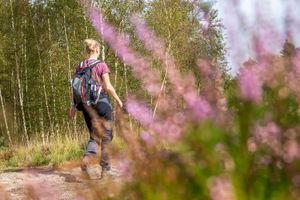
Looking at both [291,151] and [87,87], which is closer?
[291,151]

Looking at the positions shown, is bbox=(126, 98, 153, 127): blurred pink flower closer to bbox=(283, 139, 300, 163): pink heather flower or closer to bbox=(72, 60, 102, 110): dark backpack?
bbox=(283, 139, 300, 163): pink heather flower

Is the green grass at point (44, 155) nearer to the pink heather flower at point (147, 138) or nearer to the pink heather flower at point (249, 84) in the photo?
the pink heather flower at point (147, 138)

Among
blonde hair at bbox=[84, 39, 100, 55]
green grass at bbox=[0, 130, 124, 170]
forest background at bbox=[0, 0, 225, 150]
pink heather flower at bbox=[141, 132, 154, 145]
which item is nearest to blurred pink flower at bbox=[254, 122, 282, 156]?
pink heather flower at bbox=[141, 132, 154, 145]

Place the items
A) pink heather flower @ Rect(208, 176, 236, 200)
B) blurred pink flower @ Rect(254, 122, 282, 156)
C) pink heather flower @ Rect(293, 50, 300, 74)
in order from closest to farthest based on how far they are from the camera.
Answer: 1. pink heather flower @ Rect(208, 176, 236, 200)
2. pink heather flower @ Rect(293, 50, 300, 74)
3. blurred pink flower @ Rect(254, 122, 282, 156)

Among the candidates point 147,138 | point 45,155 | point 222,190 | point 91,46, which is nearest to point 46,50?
point 45,155

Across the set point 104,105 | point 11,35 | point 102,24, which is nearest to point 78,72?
point 104,105

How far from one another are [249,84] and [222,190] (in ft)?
1.02

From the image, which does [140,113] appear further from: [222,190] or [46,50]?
[46,50]

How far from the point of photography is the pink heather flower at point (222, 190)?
5.56 ft

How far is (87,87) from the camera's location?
684cm

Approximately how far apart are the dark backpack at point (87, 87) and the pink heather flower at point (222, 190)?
5.05m

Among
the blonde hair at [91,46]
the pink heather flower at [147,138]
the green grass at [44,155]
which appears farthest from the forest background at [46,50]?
the pink heather flower at [147,138]

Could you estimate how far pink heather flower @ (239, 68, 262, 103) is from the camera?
1.79 metres

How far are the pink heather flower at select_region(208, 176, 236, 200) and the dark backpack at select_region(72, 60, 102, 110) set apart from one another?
5052 mm
